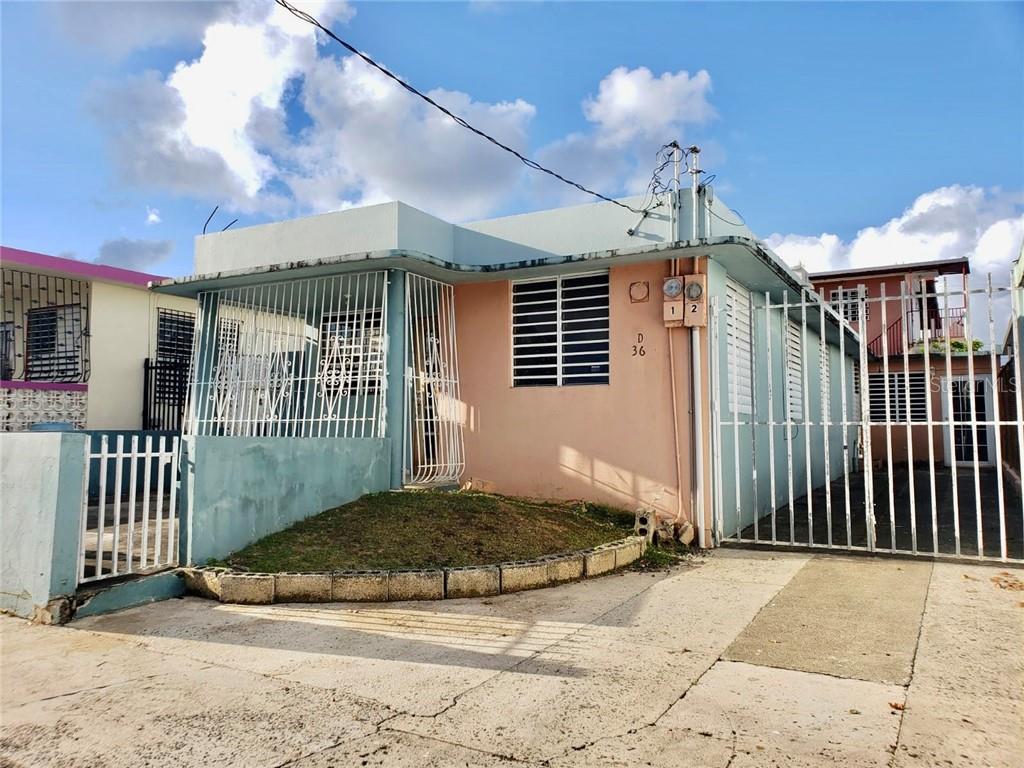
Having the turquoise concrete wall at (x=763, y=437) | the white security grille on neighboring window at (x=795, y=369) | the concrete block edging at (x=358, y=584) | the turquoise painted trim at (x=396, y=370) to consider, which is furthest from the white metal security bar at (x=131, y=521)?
the white security grille on neighboring window at (x=795, y=369)

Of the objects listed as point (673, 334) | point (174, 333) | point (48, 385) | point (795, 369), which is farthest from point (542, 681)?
point (174, 333)

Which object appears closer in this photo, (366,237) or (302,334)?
(366,237)

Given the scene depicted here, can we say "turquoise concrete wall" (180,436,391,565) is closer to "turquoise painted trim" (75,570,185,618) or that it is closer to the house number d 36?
"turquoise painted trim" (75,570,185,618)

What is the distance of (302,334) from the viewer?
33.3ft

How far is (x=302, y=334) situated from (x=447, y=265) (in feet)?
9.99

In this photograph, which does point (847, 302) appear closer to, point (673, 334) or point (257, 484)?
point (673, 334)

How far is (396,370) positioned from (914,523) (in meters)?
6.03

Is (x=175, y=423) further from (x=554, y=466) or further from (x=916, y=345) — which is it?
A: (x=916, y=345)

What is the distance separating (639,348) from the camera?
8.23m

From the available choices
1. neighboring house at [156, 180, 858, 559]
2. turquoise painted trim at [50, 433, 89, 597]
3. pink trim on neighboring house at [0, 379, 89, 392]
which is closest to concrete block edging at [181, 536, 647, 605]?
turquoise painted trim at [50, 433, 89, 597]

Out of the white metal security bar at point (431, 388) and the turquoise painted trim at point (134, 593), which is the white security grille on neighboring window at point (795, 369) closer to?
the white metal security bar at point (431, 388)

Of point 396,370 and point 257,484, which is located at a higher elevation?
point 396,370

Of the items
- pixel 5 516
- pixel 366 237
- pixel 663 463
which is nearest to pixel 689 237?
pixel 663 463

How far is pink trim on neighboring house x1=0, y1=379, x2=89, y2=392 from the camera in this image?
10.4 m
